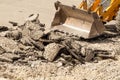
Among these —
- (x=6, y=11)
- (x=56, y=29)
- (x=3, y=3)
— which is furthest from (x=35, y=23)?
(x=3, y=3)

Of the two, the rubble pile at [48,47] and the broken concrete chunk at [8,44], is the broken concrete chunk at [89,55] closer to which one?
the rubble pile at [48,47]

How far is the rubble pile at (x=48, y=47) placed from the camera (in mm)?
8383

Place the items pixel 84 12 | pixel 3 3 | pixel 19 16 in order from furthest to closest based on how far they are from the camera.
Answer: pixel 3 3 → pixel 19 16 → pixel 84 12

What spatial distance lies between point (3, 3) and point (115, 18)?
531cm

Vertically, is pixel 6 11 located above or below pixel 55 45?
below

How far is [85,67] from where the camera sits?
807cm

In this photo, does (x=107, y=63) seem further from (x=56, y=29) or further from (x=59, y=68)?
(x=56, y=29)

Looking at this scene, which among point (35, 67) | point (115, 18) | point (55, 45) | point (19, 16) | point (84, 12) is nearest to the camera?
point (35, 67)

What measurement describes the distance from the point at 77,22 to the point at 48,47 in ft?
6.44

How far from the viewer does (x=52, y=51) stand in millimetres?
8391

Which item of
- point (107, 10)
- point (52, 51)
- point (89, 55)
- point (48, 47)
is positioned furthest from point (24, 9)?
point (89, 55)

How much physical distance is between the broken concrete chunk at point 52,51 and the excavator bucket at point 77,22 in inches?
58.4

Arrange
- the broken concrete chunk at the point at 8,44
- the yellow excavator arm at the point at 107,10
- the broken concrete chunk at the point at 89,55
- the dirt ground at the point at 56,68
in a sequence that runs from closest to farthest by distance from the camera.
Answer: the dirt ground at the point at 56,68, the broken concrete chunk at the point at 89,55, the broken concrete chunk at the point at 8,44, the yellow excavator arm at the point at 107,10

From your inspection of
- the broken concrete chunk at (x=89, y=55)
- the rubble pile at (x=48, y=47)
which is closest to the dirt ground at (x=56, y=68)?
the rubble pile at (x=48, y=47)
